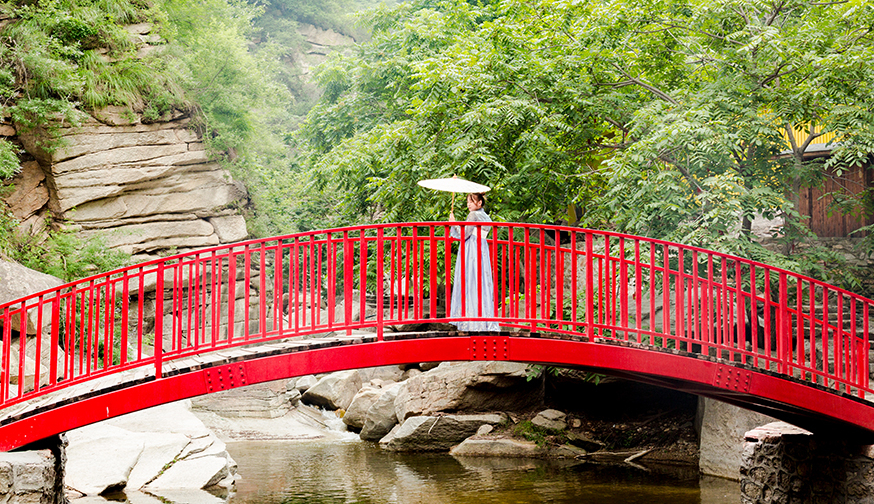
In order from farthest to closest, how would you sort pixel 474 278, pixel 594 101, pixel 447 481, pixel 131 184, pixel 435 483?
pixel 131 184 → pixel 594 101 → pixel 447 481 → pixel 435 483 → pixel 474 278

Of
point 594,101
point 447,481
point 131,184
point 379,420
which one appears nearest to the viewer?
point 447,481

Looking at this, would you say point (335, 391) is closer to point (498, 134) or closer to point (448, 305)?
point (498, 134)

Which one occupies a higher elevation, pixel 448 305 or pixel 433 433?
pixel 448 305

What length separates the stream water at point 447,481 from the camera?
928 cm

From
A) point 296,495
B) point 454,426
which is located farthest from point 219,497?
point 454,426

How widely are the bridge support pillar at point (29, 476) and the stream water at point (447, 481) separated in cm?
306

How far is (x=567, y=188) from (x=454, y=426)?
204 inches

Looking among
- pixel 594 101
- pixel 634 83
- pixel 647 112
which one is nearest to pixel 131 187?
pixel 594 101

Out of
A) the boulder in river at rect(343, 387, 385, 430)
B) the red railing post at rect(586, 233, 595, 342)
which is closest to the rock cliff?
the boulder in river at rect(343, 387, 385, 430)

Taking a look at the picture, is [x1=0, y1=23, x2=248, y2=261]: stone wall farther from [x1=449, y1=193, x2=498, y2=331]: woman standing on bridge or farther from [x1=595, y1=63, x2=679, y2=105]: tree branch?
[x1=595, y1=63, x2=679, y2=105]: tree branch

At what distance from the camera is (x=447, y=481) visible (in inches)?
412

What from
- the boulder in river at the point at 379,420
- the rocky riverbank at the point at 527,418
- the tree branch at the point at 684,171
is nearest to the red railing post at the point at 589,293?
the tree branch at the point at 684,171

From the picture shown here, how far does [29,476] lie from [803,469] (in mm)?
8243

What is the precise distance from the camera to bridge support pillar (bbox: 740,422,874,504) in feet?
25.6
